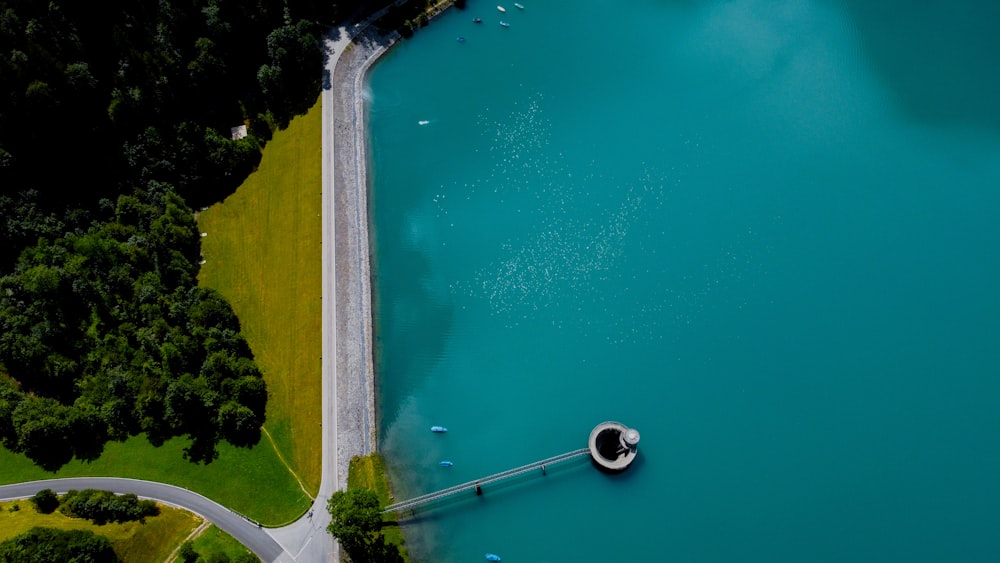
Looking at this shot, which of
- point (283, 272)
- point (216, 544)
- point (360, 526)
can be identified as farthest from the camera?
point (283, 272)

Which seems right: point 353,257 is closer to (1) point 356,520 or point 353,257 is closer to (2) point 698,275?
(1) point 356,520

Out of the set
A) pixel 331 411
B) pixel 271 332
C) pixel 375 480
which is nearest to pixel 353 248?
pixel 271 332

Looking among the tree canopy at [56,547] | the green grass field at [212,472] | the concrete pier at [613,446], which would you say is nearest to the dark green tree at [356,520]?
the green grass field at [212,472]

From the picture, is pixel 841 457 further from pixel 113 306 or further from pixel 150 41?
pixel 150 41

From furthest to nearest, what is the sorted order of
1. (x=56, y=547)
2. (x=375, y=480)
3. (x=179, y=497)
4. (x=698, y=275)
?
1. (x=698, y=275)
2. (x=375, y=480)
3. (x=179, y=497)
4. (x=56, y=547)

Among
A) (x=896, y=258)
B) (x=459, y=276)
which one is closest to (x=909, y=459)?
(x=896, y=258)

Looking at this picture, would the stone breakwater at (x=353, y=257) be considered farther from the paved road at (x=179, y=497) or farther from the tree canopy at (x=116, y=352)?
the tree canopy at (x=116, y=352)
